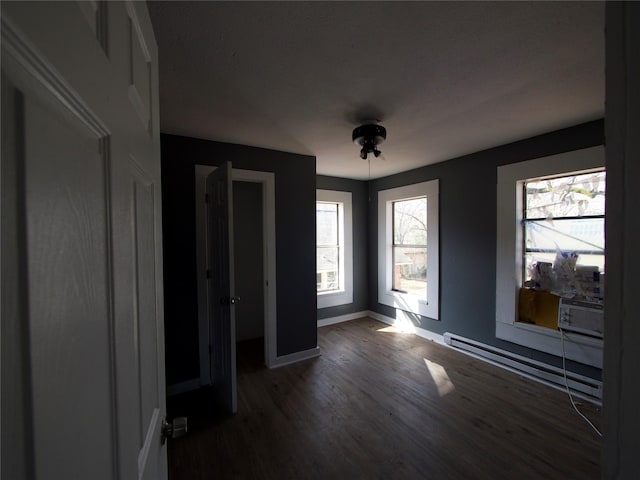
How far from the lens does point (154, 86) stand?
33.8 inches

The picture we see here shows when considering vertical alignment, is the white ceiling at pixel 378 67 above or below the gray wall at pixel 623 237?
above

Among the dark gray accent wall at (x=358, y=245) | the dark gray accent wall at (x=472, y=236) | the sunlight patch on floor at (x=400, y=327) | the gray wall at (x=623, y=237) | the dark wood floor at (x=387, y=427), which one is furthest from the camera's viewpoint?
the dark gray accent wall at (x=358, y=245)

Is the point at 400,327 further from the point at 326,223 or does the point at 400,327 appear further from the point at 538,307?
the point at 326,223

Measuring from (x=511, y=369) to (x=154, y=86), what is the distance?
3538 mm


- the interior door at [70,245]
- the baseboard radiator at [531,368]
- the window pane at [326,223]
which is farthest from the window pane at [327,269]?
the interior door at [70,245]

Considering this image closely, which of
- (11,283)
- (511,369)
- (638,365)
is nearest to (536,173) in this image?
(511,369)

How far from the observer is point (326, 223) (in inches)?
167

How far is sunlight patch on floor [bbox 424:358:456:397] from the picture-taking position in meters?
2.42

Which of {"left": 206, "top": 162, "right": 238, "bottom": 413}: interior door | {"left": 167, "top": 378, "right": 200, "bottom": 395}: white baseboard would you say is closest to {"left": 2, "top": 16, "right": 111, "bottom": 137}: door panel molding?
{"left": 206, "top": 162, "right": 238, "bottom": 413}: interior door

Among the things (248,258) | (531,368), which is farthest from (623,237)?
(248,258)

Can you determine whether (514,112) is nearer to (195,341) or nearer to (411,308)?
(411,308)

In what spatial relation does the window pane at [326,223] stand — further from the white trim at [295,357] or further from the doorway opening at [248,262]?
the white trim at [295,357]

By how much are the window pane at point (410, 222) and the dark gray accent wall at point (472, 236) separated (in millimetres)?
326

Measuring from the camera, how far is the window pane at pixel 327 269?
165 inches
